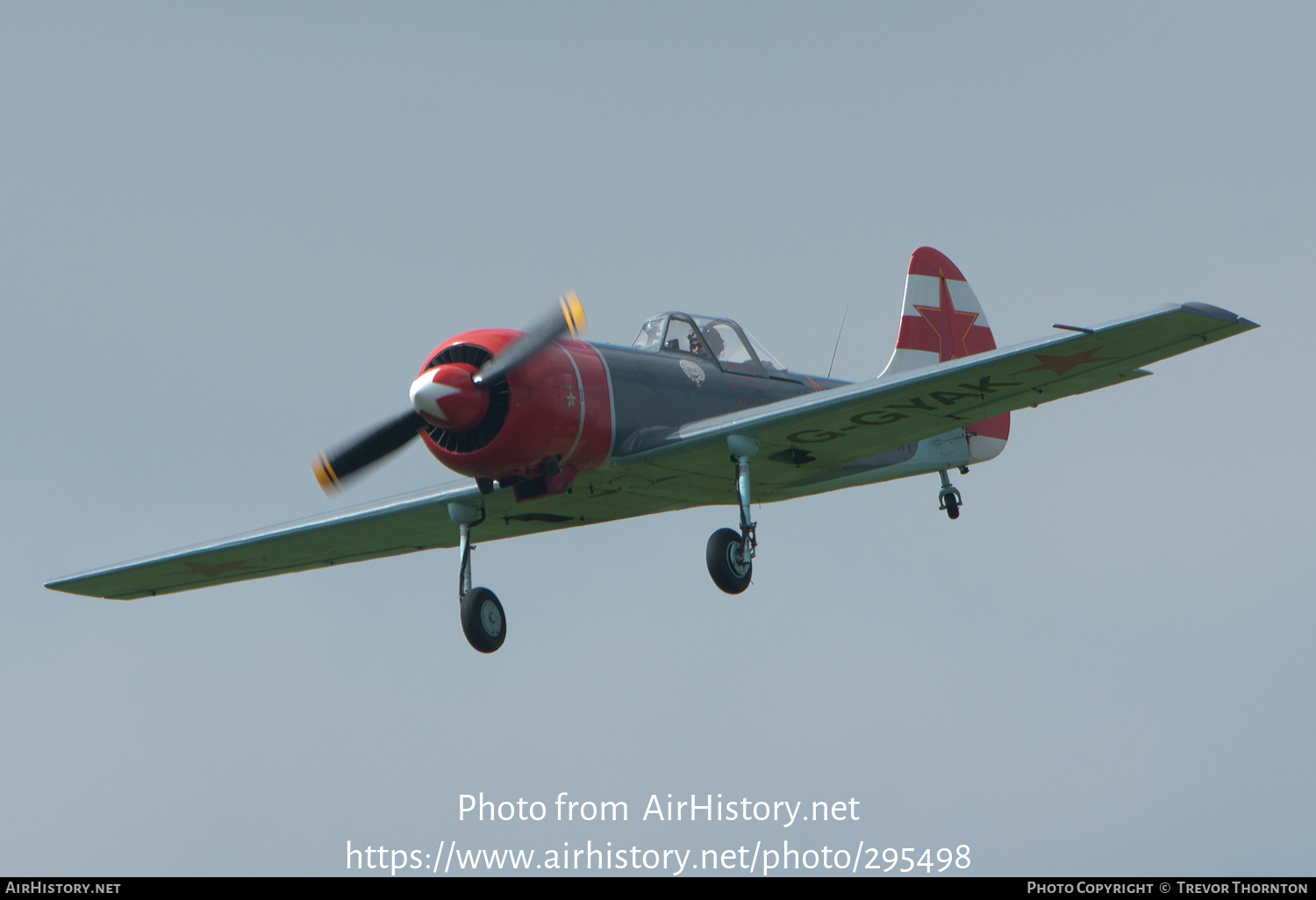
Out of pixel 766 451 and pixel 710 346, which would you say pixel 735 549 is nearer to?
pixel 766 451

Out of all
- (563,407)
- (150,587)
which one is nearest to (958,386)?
(563,407)

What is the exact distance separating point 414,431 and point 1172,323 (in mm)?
6851

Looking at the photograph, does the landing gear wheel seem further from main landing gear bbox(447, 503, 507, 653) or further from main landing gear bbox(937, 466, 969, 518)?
main landing gear bbox(447, 503, 507, 653)

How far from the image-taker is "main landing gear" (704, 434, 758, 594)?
1430cm

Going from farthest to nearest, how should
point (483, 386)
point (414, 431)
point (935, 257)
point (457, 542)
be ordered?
point (935, 257)
point (457, 542)
point (414, 431)
point (483, 386)

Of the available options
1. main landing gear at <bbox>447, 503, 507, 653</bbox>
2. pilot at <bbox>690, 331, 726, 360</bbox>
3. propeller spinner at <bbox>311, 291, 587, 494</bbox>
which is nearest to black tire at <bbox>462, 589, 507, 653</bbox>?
main landing gear at <bbox>447, 503, 507, 653</bbox>

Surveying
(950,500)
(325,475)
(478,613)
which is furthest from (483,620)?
(950,500)

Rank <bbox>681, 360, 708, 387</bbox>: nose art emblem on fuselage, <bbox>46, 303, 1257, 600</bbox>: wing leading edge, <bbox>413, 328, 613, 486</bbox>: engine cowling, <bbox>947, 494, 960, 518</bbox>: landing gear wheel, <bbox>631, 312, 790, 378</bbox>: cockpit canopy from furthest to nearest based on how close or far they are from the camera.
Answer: <bbox>947, 494, 960, 518</bbox>: landing gear wheel
<bbox>631, 312, 790, 378</bbox>: cockpit canopy
<bbox>681, 360, 708, 387</bbox>: nose art emblem on fuselage
<bbox>413, 328, 613, 486</bbox>: engine cowling
<bbox>46, 303, 1257, 600</bbox>: wing leading edge

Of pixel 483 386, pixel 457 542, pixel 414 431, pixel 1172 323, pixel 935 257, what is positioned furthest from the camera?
pixel 935 257

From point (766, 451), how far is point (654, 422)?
1.12 meters

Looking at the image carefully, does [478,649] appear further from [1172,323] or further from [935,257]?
[935,257]

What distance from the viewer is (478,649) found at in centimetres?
1505

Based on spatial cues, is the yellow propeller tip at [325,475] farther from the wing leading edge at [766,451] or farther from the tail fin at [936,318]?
the tail fin at [936,318]

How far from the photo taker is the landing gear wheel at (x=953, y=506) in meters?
18.1
